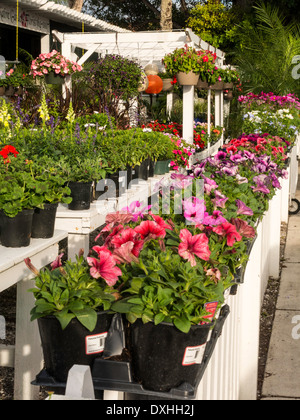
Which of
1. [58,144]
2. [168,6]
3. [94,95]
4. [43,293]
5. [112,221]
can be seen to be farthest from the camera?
[168,6]

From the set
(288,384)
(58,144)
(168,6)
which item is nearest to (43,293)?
(288,384)

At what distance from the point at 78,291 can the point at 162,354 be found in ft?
0.81

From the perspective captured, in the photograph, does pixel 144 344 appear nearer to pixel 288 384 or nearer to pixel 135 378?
pixel 135 378

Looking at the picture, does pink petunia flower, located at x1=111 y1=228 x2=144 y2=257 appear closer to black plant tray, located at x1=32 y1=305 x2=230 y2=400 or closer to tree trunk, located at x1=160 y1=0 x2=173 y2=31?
black plant tray, located at x1=32 y1=305 x2=230 y2=400

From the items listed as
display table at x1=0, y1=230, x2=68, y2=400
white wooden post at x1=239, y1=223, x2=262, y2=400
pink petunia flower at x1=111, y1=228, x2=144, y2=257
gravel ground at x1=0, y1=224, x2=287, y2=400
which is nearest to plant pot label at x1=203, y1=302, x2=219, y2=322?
pink petunia flower at x1=111, y1=228, x2=144, y2=257

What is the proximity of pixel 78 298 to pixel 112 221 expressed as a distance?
1.59 feet

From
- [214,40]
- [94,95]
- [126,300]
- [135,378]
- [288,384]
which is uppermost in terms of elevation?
[214,40]

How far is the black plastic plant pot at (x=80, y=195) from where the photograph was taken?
11.3 ft

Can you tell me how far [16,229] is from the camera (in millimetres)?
2623

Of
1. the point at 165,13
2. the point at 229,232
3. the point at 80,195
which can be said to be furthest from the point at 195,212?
the point at 165,13

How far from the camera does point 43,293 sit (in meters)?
1.40

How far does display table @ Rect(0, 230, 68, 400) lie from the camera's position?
263 centimetres

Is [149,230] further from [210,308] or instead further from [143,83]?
[143,83]

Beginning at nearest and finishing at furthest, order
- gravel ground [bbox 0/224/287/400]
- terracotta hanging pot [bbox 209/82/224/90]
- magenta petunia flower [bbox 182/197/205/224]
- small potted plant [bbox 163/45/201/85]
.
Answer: magenta petunia flower [bbox 182/197/205/224]
gravel ground [bbox 0/224/287/400]
small potted plant [bbox 163/45/201/85]
terracotta hanging pot [bbox 209/82/224/90]
